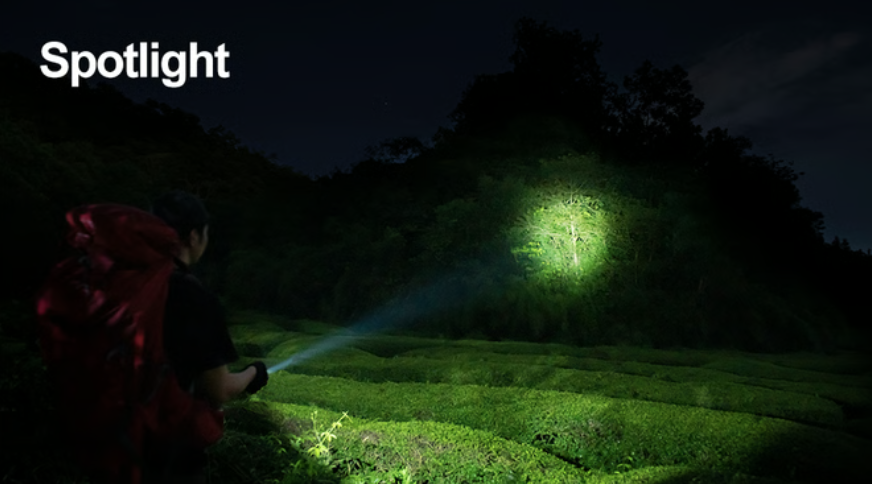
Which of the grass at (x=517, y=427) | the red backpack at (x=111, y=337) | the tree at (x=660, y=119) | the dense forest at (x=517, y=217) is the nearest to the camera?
the red backpack at (x=111, y=337)

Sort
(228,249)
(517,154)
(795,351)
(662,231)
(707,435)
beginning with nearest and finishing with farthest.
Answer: (707,435), (795,351), (662,231), (517,154), (228,249)

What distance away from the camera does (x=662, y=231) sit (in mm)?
23500

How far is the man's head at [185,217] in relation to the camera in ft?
7.18

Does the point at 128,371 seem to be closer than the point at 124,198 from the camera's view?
Yes

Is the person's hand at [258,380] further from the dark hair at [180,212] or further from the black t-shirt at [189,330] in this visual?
the dark hair at [180,212]

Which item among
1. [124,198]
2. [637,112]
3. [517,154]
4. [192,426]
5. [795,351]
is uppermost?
[637,112]

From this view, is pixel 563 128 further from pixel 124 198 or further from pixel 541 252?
pixel 124 198

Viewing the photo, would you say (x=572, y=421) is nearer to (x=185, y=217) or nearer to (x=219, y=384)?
(x=219, y=384)

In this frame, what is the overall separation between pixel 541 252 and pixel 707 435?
15.7m

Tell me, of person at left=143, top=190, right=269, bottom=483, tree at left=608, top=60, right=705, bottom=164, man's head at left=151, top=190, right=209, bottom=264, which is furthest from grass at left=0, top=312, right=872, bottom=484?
tree at left=608, top=60, right=705, bottom=164

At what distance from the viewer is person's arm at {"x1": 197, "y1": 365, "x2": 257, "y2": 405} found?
2057 millimetres

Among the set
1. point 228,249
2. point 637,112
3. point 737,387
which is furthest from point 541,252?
point 228,249

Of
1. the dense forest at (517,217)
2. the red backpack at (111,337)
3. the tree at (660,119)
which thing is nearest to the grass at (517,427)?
the red backpack at (111,337)

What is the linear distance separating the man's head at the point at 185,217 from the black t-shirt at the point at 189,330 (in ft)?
0.67
